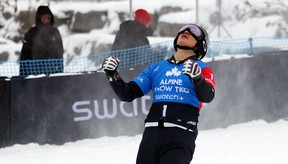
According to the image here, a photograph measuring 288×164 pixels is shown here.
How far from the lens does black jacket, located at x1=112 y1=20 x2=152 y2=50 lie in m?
10.8

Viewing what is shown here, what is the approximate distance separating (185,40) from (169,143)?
886 millimetres

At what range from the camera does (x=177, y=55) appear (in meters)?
5.39

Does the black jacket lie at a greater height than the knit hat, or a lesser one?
lesser

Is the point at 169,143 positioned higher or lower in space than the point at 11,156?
higher

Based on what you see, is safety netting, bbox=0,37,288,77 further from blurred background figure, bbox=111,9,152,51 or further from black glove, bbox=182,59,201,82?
black glove, bbox=182,59,201,82

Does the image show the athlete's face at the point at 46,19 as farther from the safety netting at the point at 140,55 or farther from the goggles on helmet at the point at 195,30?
the goggles on helmet at the point at 195,30

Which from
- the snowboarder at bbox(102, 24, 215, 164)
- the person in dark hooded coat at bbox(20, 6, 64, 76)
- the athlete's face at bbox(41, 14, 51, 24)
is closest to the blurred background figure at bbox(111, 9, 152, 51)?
the person in dark hooded coat at bbox(20, 6, 64, 76)

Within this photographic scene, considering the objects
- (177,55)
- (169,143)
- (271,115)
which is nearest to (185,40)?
(177,55)

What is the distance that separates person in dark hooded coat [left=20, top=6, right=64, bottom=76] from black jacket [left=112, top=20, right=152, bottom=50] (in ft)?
3.36

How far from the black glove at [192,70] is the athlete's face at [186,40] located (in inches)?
17.5

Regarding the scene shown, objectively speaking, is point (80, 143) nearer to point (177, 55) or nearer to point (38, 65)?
point (38, 65)

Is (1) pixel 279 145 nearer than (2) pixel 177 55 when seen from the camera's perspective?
No

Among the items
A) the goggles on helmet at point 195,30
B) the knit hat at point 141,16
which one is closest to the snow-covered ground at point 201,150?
the knit hat at point 141,16

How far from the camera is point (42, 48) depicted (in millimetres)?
10430
